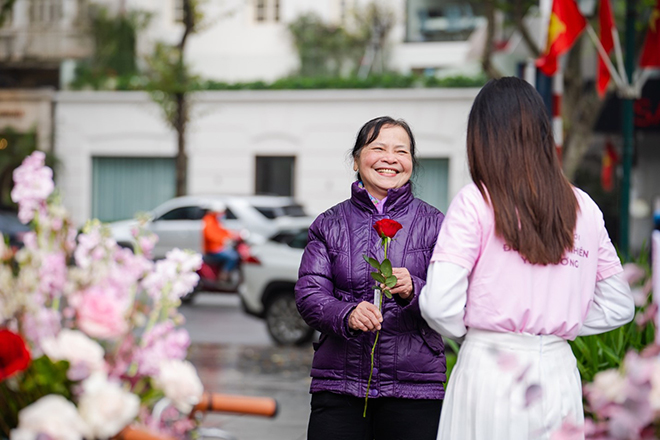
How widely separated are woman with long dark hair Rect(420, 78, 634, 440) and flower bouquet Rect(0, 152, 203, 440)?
106 centimetres

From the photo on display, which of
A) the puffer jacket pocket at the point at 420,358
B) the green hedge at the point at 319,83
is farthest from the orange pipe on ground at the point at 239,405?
the green hedge at the point at 319,83

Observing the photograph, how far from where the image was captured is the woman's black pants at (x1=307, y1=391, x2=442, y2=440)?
3.29 metres

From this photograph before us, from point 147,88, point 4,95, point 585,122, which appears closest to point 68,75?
point 4,95

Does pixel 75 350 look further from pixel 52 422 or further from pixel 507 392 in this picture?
pixel 507 392

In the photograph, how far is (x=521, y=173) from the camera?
2.70 metres

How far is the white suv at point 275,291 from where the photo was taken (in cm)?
1159

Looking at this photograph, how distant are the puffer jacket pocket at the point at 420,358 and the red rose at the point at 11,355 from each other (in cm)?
193

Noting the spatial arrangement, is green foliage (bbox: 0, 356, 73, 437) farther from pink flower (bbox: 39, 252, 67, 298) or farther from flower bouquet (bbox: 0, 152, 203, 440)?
pink flower (bbox: 39, 252, 67, 298)

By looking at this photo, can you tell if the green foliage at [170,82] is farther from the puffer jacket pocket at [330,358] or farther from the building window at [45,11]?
the puffer jacket pocket at [330,358]

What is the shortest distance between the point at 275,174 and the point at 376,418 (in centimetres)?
2628

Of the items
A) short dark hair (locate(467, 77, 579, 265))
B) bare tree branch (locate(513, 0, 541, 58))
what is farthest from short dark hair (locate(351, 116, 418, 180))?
bare tree branch (locate(513, 0, 541, 58))

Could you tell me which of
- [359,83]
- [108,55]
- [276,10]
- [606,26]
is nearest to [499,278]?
[606,26]

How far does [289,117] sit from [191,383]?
27543 millimetres

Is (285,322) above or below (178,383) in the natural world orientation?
below
